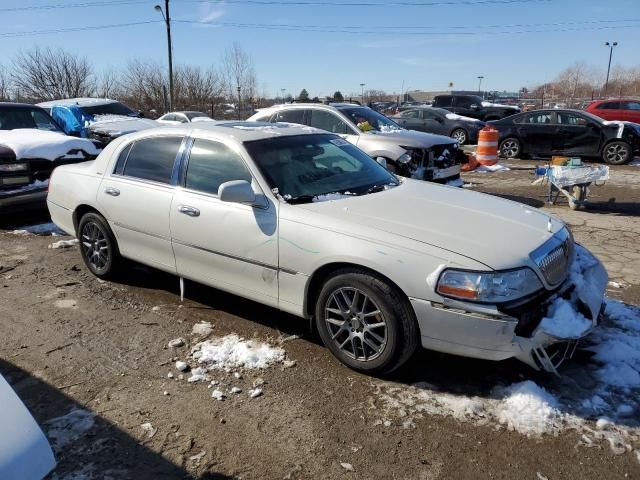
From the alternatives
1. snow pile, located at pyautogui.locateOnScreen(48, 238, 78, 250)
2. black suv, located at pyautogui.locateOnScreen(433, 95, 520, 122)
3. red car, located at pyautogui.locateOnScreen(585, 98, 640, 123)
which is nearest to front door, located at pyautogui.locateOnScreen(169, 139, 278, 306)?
snow pile, located at pyautogui.locateOnScreen(48, 238, 78, 250)

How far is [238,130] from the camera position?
14.5 ft

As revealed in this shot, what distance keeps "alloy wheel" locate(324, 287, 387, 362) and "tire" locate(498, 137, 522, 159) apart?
40.7 feet

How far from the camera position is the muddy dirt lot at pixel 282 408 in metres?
2.65

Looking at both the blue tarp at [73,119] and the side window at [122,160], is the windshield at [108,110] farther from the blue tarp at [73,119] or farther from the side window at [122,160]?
the side window at [122,160]

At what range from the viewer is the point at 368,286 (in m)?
3.22

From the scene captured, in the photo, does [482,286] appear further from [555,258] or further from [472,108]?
[472,108]

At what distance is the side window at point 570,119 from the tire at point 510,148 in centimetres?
121

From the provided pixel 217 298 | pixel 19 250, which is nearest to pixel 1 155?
pixel 19 250

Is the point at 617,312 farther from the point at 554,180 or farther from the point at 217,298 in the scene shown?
the point at 554,180

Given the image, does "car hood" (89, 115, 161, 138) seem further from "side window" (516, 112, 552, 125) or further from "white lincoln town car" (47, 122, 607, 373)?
"side window" (516, 112, 552, 125)

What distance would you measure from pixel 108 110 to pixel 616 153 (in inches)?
583

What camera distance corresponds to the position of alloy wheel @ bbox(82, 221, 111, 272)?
5.07m

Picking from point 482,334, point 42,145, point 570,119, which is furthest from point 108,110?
point 482,334

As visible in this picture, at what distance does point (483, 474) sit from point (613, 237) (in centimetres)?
519
